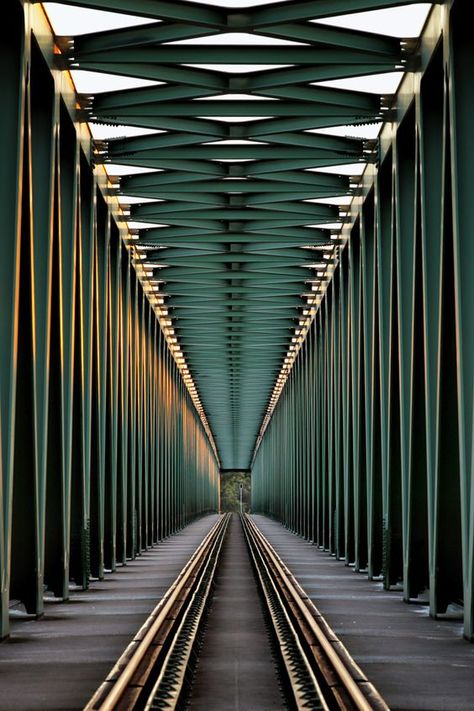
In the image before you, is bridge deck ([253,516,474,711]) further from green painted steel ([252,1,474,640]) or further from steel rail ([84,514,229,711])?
steel rail ([84,514,229,711])

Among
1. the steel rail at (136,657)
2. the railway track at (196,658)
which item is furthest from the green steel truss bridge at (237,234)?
the railway track at (196,658)

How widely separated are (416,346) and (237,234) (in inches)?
484

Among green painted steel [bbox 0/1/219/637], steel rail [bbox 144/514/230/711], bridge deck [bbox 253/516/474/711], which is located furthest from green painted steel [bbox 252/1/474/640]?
green painted steel [bbox 0/1/219/637]

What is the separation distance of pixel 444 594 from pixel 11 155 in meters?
7.97

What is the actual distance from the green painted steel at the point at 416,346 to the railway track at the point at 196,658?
6.83ft

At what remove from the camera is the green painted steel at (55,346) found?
549 inches

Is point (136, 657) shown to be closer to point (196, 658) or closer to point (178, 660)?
point (178, 660)

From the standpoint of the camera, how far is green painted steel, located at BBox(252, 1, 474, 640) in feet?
44.3

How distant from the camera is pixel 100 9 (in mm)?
15203

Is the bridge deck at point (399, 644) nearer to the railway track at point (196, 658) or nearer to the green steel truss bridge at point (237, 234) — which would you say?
the railway track at point (196, 658)

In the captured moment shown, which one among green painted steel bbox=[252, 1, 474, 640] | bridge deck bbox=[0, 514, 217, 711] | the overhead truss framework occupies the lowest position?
bridge deck bbox=[0, 514, 217, 711]

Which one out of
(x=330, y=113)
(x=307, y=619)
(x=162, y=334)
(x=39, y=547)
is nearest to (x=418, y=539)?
(x=307, y=619)

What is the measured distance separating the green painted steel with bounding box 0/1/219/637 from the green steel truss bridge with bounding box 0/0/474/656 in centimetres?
4

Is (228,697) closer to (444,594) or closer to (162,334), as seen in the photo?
(444,594)
